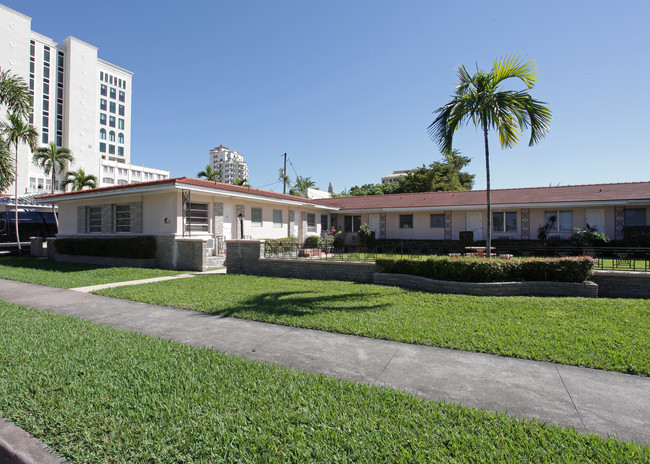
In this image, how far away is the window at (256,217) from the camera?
64.6ft

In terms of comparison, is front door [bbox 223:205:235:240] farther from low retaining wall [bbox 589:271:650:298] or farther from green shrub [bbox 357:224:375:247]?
low retaining wall [bbox 589:271:650:298]

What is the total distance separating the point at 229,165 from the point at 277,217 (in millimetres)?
121842

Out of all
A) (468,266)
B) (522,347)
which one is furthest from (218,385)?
(468,266)

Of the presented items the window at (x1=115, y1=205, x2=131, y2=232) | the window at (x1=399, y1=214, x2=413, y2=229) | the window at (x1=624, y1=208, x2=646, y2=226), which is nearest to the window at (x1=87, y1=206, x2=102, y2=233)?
the window at (x1=115, y1=205, x2=131, y2=232)

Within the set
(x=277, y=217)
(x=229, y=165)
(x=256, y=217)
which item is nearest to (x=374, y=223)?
(x=277, y=217)

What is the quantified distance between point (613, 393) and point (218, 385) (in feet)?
14.2

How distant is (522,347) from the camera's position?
514 cm

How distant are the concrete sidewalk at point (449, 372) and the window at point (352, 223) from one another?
67.2ft

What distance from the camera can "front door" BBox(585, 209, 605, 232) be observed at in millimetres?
20000

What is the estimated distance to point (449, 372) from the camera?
4402 mm

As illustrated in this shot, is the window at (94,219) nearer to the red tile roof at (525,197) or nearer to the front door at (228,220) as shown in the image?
the front door at (228,220)

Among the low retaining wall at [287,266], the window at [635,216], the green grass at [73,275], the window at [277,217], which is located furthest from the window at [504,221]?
the green grass at [73,275]

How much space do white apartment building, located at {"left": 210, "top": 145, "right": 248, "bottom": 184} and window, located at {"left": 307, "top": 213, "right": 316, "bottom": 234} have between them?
111 meters

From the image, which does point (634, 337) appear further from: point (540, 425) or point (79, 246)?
point (79, 246)
